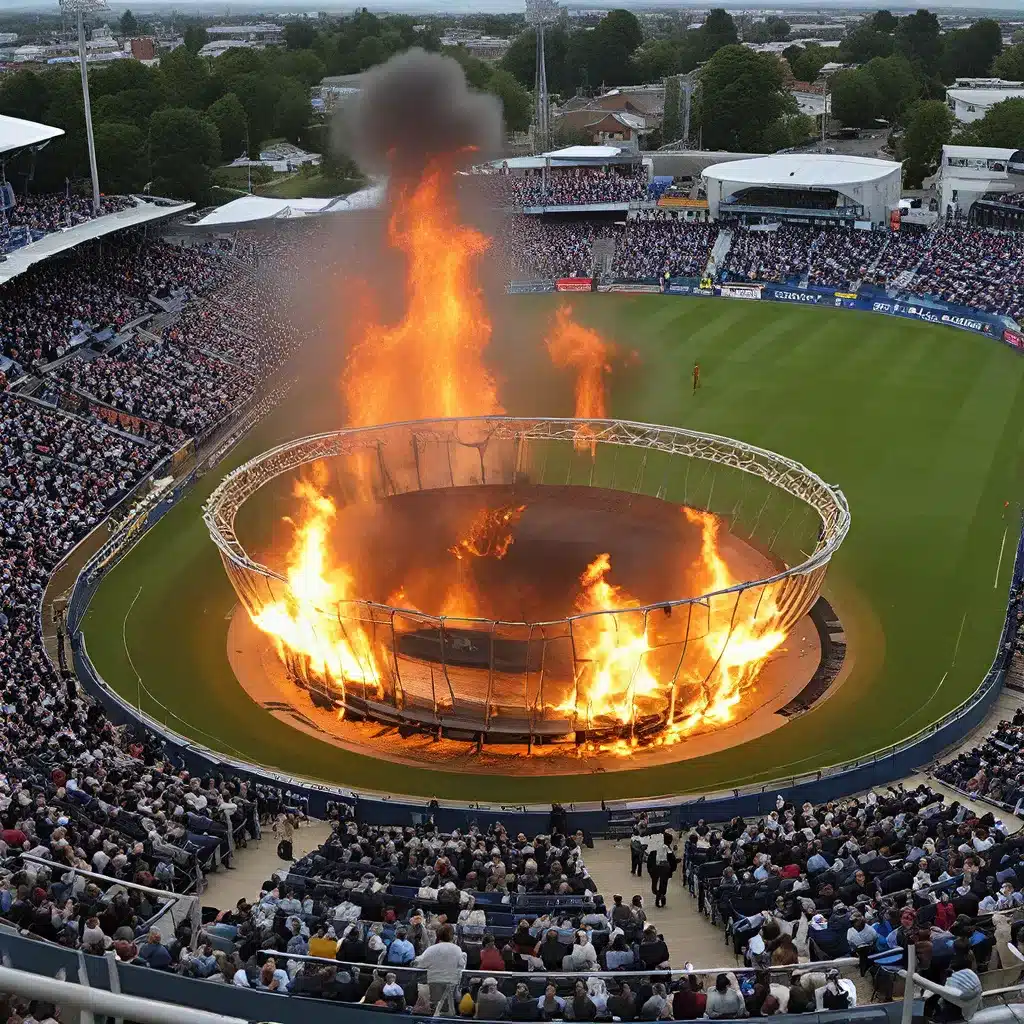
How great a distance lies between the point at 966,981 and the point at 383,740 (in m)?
22.9

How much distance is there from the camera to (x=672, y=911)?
24.1 m

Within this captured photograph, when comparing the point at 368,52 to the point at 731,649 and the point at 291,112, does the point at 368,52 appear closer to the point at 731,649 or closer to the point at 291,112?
the point at 291,112

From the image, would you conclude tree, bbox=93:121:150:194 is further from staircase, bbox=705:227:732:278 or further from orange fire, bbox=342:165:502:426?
staircase, bbox=705:227:732:278

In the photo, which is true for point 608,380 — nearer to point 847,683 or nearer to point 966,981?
point 847,683

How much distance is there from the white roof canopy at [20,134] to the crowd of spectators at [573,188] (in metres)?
39.8

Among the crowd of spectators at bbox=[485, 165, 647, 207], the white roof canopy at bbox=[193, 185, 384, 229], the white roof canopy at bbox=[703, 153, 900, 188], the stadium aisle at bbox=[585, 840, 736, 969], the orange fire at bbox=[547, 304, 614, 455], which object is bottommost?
the orange fire at bbox=[547, 304, 614, 455]

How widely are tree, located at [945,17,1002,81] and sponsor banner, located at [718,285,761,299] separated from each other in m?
120

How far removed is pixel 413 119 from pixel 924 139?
8058 centimetres

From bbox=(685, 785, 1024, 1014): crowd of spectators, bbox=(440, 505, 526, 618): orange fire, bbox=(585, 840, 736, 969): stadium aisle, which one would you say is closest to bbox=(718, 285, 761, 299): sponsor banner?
bbox=(440, 505, 526, 618): orange fire

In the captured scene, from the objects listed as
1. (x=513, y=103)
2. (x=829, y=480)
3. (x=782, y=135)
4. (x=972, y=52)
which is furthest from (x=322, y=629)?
(x=972, y=52)

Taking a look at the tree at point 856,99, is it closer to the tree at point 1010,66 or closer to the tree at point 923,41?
the tree at point 1010,66

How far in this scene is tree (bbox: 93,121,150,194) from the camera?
321 ft

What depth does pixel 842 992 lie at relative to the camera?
15523 millimetres

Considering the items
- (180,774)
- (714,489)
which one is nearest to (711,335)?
(714,489)
